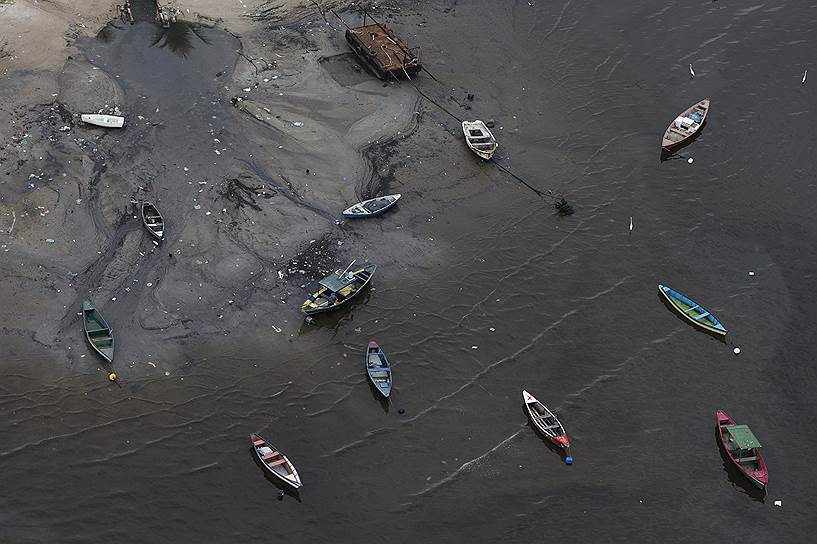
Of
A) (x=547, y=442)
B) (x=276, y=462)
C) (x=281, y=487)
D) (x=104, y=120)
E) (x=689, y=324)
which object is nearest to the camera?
(x=281, y=487)

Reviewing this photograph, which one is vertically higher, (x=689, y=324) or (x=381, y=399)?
(x=689, y=324)

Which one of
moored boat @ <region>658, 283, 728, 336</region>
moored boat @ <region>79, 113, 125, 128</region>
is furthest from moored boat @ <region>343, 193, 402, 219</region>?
moored boat @ <region>658, 283, 728, 336</region>

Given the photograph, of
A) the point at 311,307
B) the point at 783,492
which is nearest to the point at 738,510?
the point at 783,492

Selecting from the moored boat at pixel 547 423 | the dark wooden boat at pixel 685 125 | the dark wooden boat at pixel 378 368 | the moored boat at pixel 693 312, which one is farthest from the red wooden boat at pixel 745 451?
the dark wooden boat at pixel 685 125

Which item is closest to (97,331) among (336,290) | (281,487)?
(336,290)

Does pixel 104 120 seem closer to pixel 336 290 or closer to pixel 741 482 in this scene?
pixel 336 290
